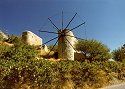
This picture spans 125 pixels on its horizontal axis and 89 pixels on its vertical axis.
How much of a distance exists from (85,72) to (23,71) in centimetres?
636

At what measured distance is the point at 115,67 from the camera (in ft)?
85.1

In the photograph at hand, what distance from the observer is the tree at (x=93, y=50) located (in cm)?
4921

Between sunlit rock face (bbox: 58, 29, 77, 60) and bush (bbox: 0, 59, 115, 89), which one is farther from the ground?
sunlit rock face (bbox: 58, 29, 77, 60)

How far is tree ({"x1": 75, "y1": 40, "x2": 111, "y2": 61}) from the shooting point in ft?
161

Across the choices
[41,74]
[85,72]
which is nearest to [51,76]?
[41,74]

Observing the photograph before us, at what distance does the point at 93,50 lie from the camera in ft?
165

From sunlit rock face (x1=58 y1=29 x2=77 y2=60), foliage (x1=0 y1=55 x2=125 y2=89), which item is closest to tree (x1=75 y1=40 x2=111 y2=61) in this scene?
sunlit rock face (x1=58 y1=29 x2=77 y2=60)

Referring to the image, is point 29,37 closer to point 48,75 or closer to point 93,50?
point 93,50

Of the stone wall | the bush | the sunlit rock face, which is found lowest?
the bush

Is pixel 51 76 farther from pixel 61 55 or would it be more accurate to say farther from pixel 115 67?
pixel 61 55

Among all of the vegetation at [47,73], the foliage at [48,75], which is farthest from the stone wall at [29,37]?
the foliage at [48,75]

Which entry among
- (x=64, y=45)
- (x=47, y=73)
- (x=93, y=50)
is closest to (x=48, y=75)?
(x=47, y=73)

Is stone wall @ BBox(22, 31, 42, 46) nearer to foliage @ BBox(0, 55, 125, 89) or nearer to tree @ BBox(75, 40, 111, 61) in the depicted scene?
tree @ BBox(75, 40, 111, 61)

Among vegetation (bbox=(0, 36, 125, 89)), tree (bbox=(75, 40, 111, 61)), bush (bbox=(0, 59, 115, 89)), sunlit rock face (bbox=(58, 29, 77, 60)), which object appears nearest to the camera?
bush (bbox=(0, 59, 115, 89))
